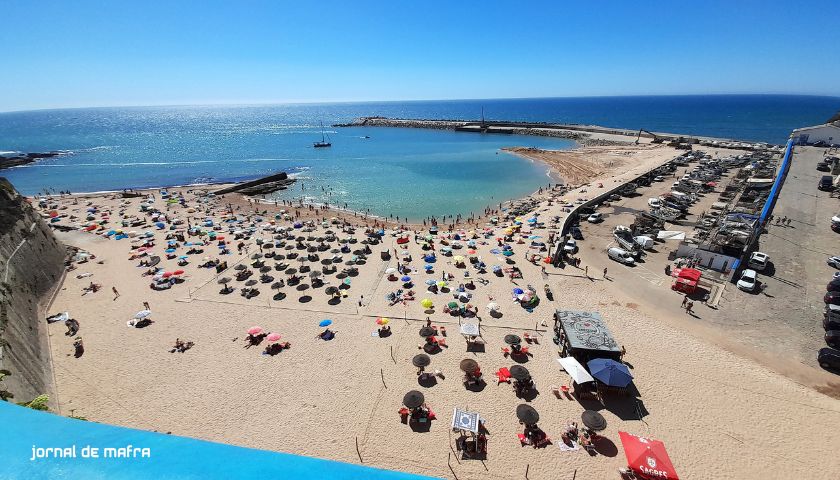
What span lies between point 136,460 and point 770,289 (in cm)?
3700

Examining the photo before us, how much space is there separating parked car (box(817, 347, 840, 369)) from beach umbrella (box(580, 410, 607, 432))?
14.1 m

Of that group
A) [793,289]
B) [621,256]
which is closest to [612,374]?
[621,256]

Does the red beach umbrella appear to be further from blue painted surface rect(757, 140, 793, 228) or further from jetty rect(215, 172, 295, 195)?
jetty rect(215, 172, 295, 195)

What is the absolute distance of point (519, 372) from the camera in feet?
60.3

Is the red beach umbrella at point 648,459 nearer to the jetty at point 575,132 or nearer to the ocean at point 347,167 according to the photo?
the ocean at point 347,167

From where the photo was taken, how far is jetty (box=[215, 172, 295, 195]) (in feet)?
212

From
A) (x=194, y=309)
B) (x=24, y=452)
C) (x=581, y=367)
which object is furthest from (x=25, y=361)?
(x=581, y=367)

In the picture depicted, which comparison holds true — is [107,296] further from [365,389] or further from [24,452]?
[24,452]

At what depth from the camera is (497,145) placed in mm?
116375

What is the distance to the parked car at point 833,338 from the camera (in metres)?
20.1

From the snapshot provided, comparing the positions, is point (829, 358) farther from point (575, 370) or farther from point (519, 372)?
point (519, 372)

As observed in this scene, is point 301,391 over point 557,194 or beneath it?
beneath

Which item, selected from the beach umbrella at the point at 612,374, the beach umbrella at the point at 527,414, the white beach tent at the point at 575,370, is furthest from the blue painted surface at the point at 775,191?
the beach umbrella at the point at 527,414

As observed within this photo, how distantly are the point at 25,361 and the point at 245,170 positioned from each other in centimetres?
7329
